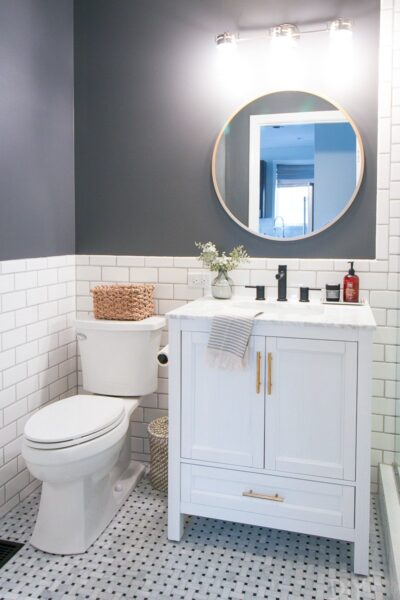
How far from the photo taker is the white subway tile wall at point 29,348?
2.61 metres

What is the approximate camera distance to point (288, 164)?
2820 millimetres

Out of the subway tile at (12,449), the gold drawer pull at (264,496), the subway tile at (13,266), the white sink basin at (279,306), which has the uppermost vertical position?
the subway tile at (13,266)

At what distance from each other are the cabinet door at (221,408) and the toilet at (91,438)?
36 centimetres

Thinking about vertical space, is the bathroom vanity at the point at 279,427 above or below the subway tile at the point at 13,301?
below

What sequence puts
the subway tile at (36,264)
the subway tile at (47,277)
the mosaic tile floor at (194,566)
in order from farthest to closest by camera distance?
the subway tile at (47,277) < the subway tile at (36,264) < the mosaic tile floor at (194,566)

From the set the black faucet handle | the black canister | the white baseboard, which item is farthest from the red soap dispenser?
the white baseboard

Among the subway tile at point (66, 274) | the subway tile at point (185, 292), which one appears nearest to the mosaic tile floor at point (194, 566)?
the subway tile at point (185, 292)

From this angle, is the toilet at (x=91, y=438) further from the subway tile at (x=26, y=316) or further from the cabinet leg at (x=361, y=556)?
the cabinet leg at (x=361, y=556)

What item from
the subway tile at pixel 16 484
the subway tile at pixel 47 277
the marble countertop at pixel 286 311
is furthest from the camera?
the subway tile at pixel 47 277

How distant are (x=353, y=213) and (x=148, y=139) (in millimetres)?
1188

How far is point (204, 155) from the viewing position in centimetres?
299

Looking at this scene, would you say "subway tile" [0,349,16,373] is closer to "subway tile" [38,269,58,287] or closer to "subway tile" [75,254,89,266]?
"subway tile" [38,269,58,287]

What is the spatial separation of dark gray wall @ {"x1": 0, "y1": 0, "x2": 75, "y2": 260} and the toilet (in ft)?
1.82

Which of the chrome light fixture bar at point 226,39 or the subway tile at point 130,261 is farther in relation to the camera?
the subway tile at point 130,261
